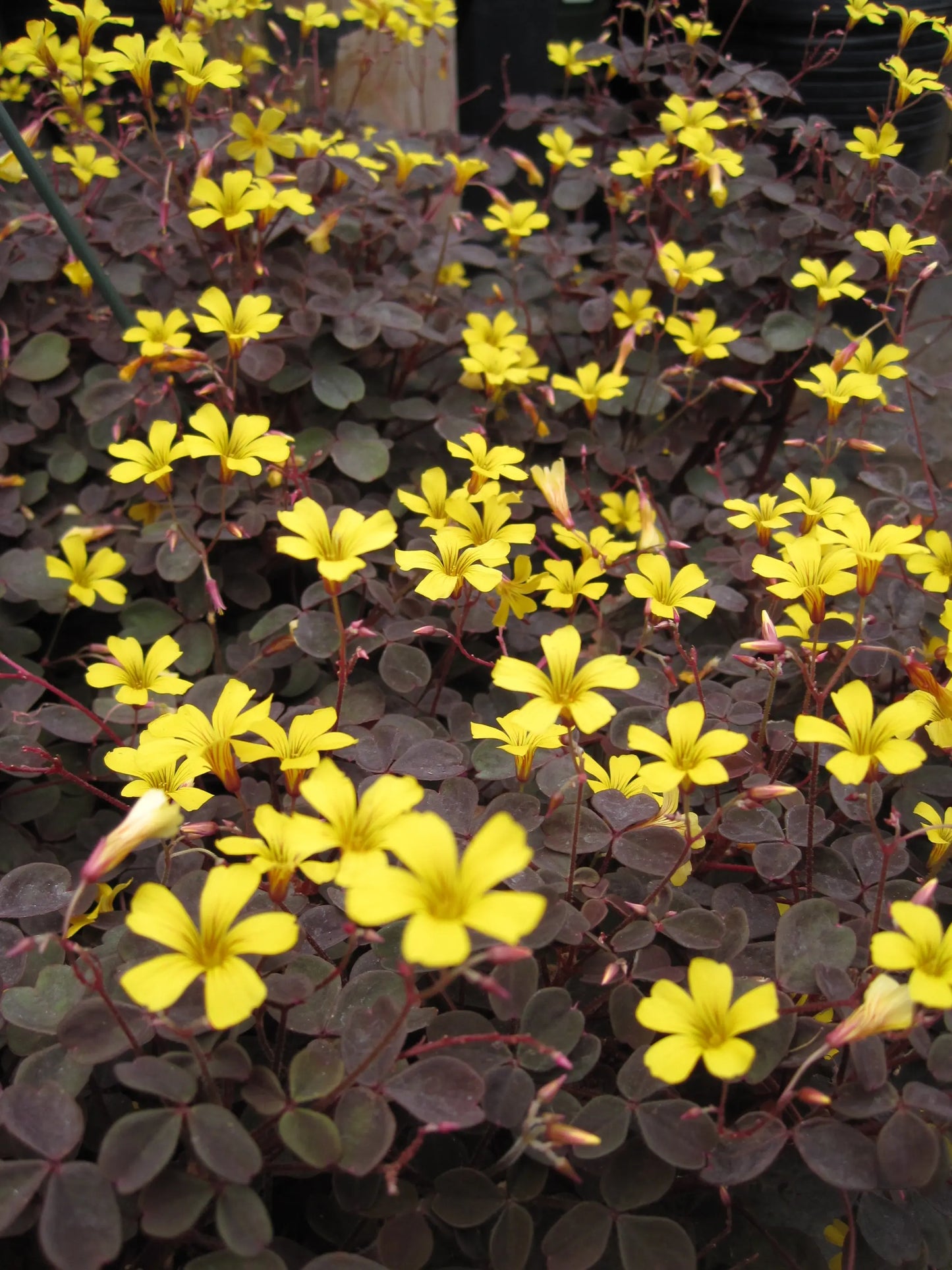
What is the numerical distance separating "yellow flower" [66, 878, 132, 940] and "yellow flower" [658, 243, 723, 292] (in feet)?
3.96

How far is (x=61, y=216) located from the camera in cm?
150

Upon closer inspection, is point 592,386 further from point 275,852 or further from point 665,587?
point 275,852

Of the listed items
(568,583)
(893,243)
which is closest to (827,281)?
(893,243)

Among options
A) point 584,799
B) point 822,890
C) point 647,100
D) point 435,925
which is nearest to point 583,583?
point 584,799

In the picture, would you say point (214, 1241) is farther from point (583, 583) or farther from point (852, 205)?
point (852, 205)

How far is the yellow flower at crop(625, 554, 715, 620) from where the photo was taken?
1072 mm

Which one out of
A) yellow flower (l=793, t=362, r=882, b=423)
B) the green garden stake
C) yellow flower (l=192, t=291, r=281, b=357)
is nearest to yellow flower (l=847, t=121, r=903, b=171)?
yellow flower (l=793, t=362, r=882, b=423)

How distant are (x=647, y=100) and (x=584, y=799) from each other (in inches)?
65.6

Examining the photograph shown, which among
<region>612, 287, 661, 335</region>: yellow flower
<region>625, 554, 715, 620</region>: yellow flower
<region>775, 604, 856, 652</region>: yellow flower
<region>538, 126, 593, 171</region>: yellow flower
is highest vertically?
<region>538, 126, 593, 171</region>: yellow flower

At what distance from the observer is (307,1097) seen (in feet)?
2.54

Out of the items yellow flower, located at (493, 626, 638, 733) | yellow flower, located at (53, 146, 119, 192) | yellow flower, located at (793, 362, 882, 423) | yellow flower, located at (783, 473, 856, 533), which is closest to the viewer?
yellow flower, located at (493, 626, 638, 733)

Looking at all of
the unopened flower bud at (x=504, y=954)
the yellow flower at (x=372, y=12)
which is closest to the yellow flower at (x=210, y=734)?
the unopened flower bud at (x=504, y=954)

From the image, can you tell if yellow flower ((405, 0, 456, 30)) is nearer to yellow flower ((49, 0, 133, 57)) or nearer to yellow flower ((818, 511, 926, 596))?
yellow flower ((49, 0, 133, 57))

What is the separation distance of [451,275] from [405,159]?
23cm
